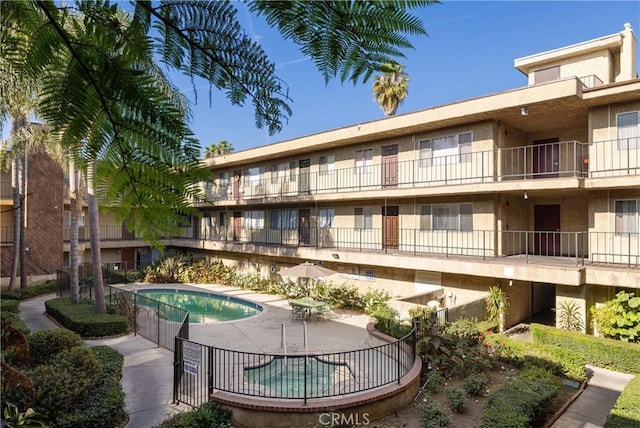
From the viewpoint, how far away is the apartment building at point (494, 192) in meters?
14.0

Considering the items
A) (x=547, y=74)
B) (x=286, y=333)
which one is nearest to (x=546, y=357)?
(x=286, y=333)

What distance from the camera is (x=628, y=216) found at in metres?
14.0

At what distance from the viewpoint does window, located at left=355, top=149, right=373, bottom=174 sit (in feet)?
68.7

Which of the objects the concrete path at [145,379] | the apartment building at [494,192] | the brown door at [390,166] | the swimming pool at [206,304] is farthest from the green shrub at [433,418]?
the brown door at [390,166]

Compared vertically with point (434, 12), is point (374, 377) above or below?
below

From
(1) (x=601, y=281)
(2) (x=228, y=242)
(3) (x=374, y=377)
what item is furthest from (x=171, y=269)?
(1) (x=601, y=281)

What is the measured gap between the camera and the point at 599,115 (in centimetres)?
1463

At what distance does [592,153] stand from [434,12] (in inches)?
662

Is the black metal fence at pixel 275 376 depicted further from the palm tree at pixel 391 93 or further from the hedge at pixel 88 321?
the palm tree at pixel 391 93

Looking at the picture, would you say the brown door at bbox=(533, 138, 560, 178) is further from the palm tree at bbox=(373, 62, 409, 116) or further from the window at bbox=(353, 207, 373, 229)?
the palm tree at bbox=(373, 62, 409, 116)

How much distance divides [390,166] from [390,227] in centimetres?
319

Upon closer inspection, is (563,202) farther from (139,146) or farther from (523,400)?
(139,146)

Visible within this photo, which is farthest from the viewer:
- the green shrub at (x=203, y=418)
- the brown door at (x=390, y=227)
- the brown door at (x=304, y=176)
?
the brown door at (x=304, y=176)

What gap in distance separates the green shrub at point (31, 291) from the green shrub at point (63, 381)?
50.7ft
